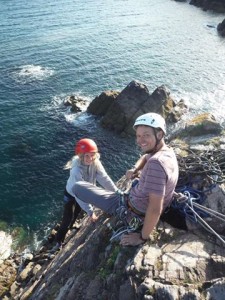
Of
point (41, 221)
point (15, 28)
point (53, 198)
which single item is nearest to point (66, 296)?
point (41, 221)

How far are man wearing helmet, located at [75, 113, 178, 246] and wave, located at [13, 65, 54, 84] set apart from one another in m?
40.9

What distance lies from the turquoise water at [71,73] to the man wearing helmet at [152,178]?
17.0m

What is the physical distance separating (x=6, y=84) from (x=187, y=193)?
40044 millimetres

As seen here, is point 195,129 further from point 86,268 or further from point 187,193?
point 86,268

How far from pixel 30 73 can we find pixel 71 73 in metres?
5.94

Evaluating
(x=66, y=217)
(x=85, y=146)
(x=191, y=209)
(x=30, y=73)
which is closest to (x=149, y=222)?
(x=191, y=209)

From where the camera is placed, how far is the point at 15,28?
65.8 metres

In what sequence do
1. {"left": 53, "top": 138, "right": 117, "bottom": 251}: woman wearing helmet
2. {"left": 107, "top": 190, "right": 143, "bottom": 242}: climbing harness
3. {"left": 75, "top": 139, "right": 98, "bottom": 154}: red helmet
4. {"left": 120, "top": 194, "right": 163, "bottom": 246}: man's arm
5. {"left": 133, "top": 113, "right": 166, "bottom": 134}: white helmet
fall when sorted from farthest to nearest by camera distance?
{"left": 53, "top": 138, "right": 117, "bottom": 251}: woman wearing helmet
{"left": 75, "top": 139, "right": 98, "bottom": 154}: red helmet
{"left": 107, "top": 190, "right": 143, "bottom": 242}: climbing harness
{"left": 133, "top": 113, "right": 166, "bottom": 134}: white helmet
{"left": 120, "top": 194, "right": 163, "bottom": 246}: man's arm

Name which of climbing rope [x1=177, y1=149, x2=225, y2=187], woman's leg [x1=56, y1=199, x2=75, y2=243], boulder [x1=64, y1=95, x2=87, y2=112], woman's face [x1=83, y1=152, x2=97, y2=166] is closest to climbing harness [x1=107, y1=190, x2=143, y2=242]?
woman's face [x1=83, y1=152, x2=97, y2=166]

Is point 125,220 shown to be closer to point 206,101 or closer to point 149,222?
point 149,222

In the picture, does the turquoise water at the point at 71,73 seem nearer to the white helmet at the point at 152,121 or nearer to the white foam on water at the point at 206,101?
the white foam on water at the point at 206,101

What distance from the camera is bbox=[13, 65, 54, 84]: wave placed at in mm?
47000

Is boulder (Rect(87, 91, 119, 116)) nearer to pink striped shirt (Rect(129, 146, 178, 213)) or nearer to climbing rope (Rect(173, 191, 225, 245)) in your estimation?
climbing rope (Rect(173, 191, 225, 245))

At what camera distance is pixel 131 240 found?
891 cm
